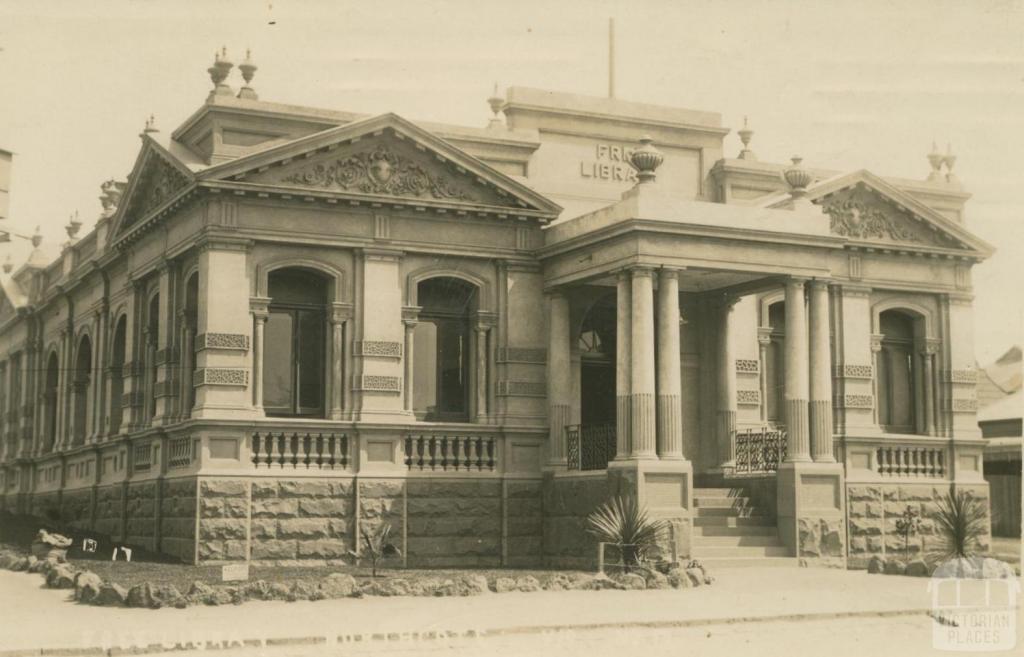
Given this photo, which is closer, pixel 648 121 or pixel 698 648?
pixel 698 648

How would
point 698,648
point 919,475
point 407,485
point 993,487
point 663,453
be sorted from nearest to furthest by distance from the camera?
point 698,648 → point 663,453 → point 407,485 → point 919,475 → point 993,487

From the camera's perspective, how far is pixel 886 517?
28.1m

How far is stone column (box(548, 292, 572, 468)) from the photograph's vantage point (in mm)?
26453

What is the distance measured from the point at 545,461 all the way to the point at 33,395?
1946 cm

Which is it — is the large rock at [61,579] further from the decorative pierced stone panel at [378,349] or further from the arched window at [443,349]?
the arched window at [443,349]

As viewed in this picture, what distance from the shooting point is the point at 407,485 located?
1011 inches

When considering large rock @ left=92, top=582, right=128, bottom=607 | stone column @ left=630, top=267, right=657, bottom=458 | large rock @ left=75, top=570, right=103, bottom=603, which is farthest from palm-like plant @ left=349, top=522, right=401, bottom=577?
large rock @ left=92, top=582, right=128, bottom=607

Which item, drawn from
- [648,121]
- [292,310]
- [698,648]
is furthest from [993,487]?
[698,648]

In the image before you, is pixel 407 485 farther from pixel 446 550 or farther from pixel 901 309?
pixel 901 309

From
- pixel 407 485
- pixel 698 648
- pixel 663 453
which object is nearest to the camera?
pixel 698 648

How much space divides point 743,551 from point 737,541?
30cm

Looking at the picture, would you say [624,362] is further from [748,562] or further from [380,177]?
[380,177]

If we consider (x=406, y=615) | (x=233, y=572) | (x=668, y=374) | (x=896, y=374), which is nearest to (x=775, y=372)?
(x=896, y=374)

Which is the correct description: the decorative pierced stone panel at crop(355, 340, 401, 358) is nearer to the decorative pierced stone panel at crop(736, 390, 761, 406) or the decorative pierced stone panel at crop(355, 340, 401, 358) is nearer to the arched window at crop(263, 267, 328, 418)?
the arched window at crop(263, 267, 328, 418)
